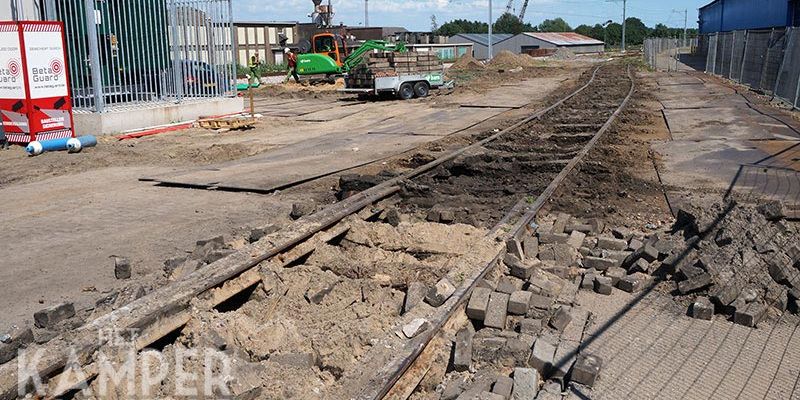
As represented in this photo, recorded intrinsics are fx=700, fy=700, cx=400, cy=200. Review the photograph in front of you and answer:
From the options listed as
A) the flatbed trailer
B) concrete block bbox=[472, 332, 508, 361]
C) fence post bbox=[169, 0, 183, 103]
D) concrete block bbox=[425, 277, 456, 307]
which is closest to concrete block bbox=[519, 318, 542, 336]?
concrete block bbox=[472, 332, 508, 361]

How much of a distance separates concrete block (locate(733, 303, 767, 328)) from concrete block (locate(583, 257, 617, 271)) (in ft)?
4.48

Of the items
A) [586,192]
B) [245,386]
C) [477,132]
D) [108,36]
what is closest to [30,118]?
[108,36]

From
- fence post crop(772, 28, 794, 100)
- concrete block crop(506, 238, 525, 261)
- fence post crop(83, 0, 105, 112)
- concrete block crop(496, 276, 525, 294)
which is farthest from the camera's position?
fence post crop(772, 28, 794, 100)

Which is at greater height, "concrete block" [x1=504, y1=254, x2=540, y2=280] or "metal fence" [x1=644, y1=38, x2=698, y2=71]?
"metal fence" [x1=644, y1=38, x2=698, y2=71]

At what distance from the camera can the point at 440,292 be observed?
18.7 ft

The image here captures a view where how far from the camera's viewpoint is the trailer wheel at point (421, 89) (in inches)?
1163

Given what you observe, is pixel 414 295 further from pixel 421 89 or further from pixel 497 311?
pixel 421 89

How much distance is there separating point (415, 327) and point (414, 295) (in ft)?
2.23

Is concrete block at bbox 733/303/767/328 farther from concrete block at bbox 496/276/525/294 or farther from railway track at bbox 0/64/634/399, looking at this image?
railway track at bbox 0/64/634/399

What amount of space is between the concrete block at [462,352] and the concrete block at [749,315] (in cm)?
224

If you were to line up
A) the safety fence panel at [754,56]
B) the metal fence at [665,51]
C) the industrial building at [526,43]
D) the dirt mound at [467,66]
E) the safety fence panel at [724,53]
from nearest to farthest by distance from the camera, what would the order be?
the safety fence panel at [754,56]
the safety fence panel at [724,53]
the dirt mound at [467,66]
the metal fence at [665,51]
the industrial building at [526,43]

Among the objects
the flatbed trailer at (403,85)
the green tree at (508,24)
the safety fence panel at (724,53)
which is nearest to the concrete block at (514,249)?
the flatbed trailer at (403,85)

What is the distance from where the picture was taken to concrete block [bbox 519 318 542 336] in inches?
209

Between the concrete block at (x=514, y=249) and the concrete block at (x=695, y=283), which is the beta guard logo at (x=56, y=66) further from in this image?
the concrete block at (x=695, y=283)
